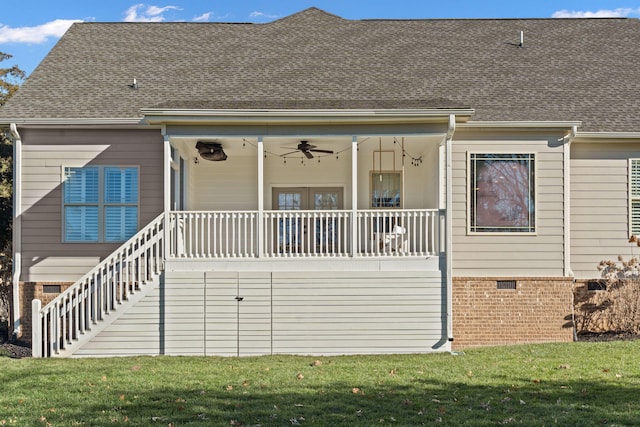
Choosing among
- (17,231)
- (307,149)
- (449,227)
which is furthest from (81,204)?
(449,227)

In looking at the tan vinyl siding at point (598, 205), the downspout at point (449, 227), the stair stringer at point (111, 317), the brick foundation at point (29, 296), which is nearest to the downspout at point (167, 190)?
the stair stringer at point (111, 317)

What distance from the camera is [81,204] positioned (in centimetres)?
1295

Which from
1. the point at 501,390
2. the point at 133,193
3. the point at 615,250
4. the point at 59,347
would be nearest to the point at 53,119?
the point at 133,193

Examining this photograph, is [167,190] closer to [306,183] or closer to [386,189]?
[306,183]

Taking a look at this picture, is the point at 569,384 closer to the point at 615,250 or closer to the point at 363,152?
the point at 615,250

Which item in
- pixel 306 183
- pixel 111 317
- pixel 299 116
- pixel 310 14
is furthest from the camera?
pixel 310 14

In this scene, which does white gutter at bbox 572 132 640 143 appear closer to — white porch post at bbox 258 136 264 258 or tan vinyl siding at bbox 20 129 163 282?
white porch post at bbox 258 136 264 258

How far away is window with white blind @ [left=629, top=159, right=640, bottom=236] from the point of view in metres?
13.0

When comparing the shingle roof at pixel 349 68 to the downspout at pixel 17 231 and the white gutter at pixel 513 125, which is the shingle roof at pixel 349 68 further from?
the downspout at pixel 17 231

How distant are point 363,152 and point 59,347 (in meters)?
6.75

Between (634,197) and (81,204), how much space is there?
1044 cm

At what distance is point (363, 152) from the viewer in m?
14.0

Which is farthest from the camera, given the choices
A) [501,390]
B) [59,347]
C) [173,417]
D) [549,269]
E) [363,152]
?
[363,152]

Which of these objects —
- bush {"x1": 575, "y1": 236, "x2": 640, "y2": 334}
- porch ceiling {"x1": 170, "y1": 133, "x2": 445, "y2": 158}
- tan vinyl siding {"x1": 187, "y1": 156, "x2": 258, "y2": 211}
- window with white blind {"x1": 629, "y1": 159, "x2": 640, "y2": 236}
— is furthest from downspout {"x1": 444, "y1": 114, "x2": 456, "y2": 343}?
tan vinyl siding {"x1": 187, "y1": 156, "x2": 258, "y2": 211}
